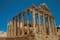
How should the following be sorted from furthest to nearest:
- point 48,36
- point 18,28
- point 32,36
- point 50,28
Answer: point 50,28 → point 18,28 → point 48,36 → point 32,36

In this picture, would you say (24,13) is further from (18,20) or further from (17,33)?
(17,33)

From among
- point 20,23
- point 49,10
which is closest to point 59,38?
point 49,10

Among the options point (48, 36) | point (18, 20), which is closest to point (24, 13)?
point (18, 20)

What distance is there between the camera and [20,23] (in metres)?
26.3

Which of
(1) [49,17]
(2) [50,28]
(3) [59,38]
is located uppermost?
(1) [49,17]

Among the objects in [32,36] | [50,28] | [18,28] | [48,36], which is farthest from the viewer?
[50,28]

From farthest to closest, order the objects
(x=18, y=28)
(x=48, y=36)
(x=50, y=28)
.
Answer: (x=50, y=28) < (x=18, y=28) < (x=48, y=36)

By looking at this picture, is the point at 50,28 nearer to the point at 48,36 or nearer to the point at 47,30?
the point at 47,30

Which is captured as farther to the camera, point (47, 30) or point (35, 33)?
point (47, 30)

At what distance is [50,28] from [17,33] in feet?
20.0

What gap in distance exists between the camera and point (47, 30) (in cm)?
2527

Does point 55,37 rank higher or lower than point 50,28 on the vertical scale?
lower

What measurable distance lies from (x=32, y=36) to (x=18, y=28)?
575 cm

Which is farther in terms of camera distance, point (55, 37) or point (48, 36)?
point (55, 37)
